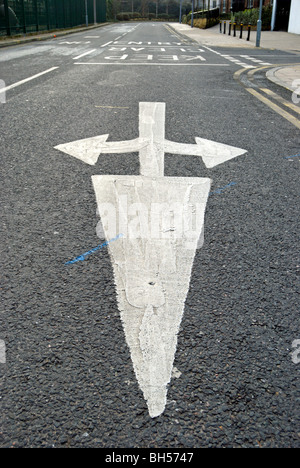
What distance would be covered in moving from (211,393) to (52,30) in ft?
118

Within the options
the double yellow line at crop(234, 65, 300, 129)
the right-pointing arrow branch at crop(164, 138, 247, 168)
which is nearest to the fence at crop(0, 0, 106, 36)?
the double yellow line at crop(234, 65, 300, 129)

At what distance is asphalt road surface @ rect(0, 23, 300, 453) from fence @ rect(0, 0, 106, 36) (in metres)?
21.4

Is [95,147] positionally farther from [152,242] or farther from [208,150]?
[152,242]

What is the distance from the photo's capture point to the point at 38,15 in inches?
1150

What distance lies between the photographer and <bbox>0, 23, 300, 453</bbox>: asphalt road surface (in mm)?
1601

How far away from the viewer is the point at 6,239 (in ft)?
9.48

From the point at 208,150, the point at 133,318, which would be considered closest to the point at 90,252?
the point at 133,318

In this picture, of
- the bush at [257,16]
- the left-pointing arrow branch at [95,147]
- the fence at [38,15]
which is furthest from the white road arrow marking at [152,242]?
the bush at [257,16]

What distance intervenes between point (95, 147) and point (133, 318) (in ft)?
10.4

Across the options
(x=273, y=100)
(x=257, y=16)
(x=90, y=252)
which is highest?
(x=257, y=16)

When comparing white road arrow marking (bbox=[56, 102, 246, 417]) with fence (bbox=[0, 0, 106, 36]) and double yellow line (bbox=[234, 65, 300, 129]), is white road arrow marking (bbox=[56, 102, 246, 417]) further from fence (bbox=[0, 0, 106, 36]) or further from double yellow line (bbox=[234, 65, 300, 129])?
fence (bbox=[0, 0, 106, 36])

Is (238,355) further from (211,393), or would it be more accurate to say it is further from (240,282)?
(240,282)

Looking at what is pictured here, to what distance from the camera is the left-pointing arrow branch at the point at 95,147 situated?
4.63 metres

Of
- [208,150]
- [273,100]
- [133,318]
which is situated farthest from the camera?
[273,100]
